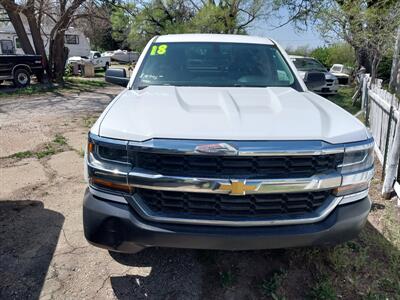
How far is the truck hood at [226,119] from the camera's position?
206cm

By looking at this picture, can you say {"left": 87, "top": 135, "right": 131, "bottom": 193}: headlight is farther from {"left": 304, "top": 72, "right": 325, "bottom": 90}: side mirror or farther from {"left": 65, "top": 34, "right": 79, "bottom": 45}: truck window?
{"left": 65, "top": 34, "right": 79, "bottom": 45}: truck window

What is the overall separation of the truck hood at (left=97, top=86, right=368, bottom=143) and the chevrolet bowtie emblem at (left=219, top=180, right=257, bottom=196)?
0.26 metres

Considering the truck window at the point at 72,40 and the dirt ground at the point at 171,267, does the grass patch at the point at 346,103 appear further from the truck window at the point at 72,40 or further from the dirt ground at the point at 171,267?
the truck window at the point at 72,40

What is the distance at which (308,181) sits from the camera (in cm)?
208

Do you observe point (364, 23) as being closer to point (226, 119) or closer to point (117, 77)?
point (117, 77)

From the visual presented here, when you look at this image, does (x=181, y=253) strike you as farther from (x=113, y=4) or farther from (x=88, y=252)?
(x=113, y=4)

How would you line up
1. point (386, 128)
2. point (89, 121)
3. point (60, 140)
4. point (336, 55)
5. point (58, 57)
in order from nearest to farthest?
point (386, 128)
point (60, 140)
point (89, 121)
point (58, 57)
point (336, 55)

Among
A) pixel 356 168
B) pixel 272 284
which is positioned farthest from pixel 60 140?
pixel 356 168

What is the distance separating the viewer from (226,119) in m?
2.20

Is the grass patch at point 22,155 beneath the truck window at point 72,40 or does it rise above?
beneath

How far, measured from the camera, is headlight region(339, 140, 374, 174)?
213 centimetres

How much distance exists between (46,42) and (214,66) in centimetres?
2177

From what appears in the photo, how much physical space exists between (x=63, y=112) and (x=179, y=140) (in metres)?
8.54

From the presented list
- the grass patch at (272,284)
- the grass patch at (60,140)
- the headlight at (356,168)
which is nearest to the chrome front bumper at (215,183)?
the headlight at (356,168)
